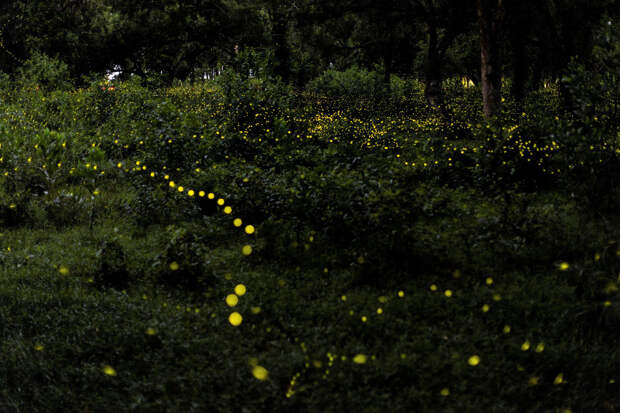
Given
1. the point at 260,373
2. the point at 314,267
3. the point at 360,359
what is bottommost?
the point at 314,267

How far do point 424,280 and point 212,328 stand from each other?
1.97 m

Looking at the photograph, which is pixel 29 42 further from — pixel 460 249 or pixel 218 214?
pixel 460 249

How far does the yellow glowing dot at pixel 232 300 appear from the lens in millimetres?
3766

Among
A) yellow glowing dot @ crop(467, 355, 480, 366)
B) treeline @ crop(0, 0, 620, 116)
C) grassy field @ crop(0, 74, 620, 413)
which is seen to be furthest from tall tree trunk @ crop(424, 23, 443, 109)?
yellow glowing dot @ crop(467, 355, 480, 366)

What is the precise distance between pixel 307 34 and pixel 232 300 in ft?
55.2

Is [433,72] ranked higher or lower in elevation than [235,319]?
lower

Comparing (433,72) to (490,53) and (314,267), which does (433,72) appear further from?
(314,267)

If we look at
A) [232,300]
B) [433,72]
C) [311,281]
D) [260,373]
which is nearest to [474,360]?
[260,373]

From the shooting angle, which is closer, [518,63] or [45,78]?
[518,63]

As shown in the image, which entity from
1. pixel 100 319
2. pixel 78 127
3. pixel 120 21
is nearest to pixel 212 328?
pixel 100 319

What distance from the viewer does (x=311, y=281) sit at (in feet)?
13.9

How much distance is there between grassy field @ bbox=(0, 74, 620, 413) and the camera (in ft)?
9.87

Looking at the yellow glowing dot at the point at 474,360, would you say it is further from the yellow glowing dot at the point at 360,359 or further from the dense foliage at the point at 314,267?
the yellow glowing dot at the point at 360,359

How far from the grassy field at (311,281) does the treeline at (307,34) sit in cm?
235
